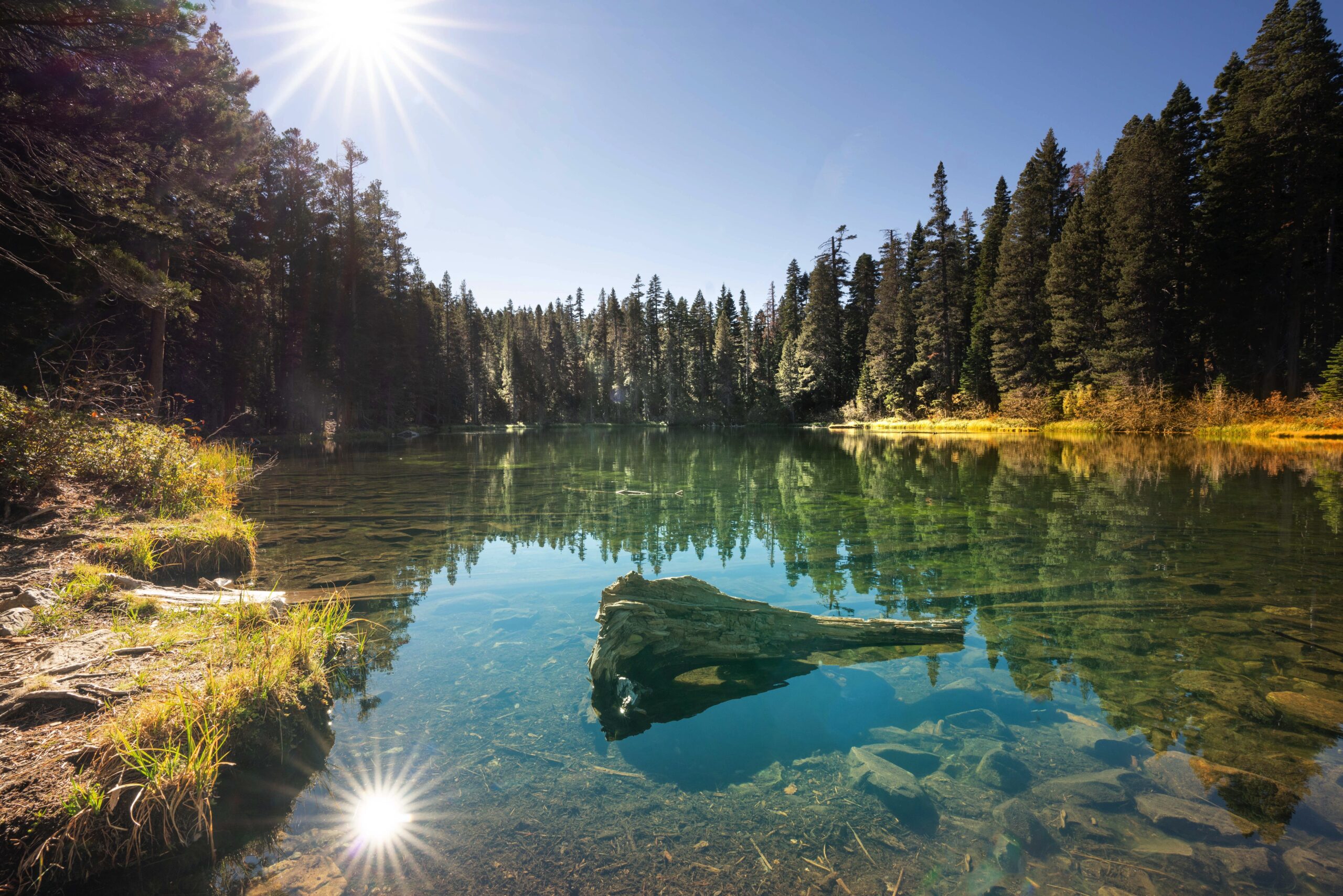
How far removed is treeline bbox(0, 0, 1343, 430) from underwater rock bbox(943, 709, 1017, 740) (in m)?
11.2

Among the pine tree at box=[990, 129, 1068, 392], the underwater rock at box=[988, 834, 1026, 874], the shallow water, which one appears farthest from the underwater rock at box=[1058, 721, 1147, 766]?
the pine tree at box=[990, 129, 1068, 392]

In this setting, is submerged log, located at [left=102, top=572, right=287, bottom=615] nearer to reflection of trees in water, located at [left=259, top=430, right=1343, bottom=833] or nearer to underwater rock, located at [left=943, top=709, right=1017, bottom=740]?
reflection of trees in water, located at [left=259, top=430, right=1343, bottom=833]

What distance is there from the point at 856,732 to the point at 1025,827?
3.98ft

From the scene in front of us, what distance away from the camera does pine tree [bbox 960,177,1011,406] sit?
4150 centimetres

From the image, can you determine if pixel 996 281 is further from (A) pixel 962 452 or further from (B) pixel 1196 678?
(B) pixel 1196 678

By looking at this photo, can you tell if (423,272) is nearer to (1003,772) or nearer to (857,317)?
(857,317)

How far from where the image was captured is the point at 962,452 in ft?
86.2

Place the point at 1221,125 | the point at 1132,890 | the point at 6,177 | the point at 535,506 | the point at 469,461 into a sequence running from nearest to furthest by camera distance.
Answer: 1. the point at 1132,890
2. the point at 6,177
3. the point at 535,506
4. the point at 469,461
5. the point at 1221,125

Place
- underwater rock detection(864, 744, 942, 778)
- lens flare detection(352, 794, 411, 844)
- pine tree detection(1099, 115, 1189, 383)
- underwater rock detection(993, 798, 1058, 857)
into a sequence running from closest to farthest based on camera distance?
underwater rock detection(993, 798, 1058, 857)
lens flare detection(352, 794, 411, 844)
underwater rock detection(864, 744, 942, 778)
pine tree detection(1099, 115, 1189, 383)

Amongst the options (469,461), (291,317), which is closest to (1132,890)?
(469,461)

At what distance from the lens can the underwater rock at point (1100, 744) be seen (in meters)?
3.90

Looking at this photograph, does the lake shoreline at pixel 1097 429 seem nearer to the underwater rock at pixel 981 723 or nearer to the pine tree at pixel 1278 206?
the pine tree at pixel 1278 206

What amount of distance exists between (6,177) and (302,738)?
8.12m

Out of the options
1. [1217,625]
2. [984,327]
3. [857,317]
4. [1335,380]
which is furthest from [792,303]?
[1217,625]
